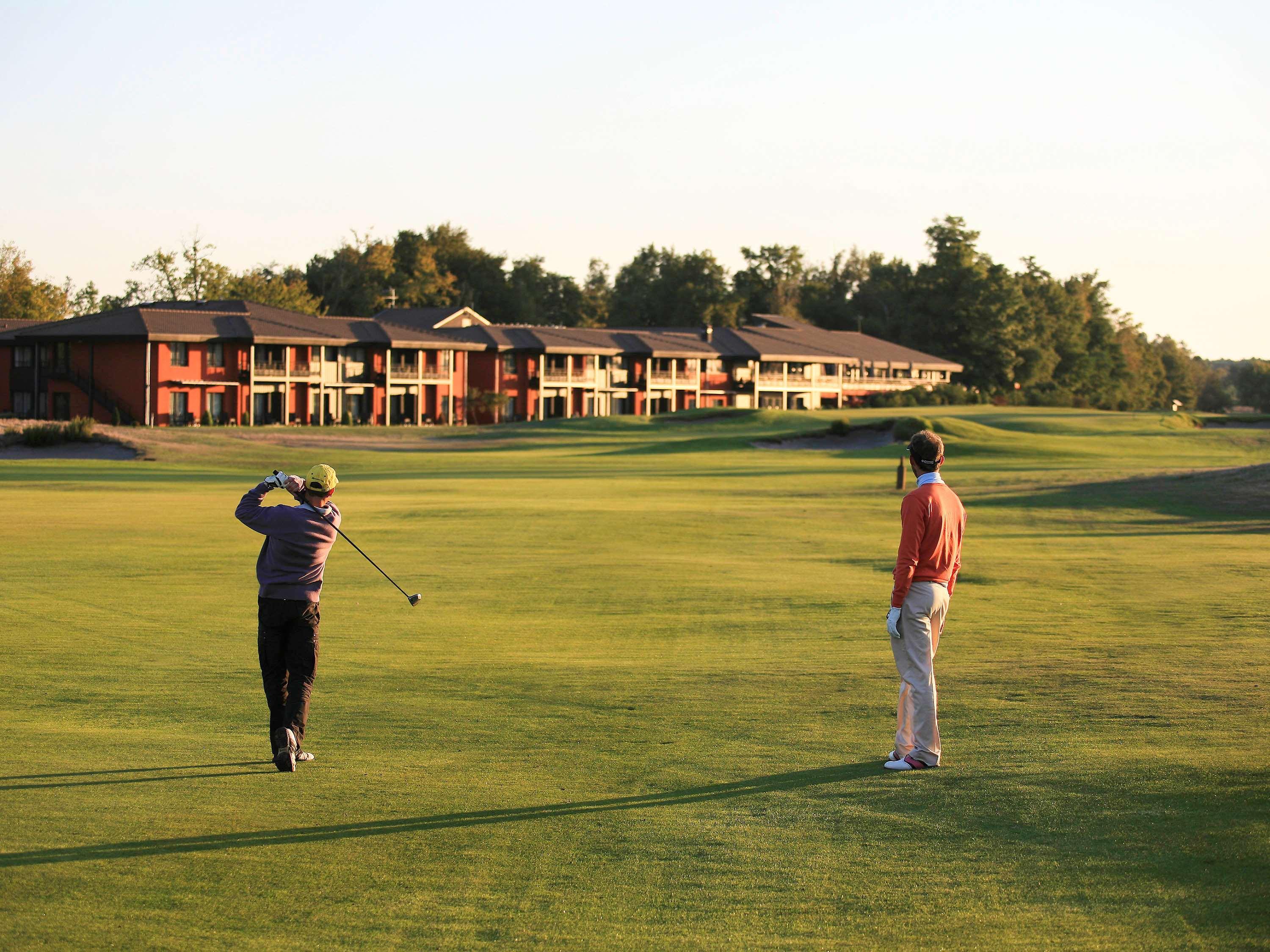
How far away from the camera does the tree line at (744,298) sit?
13075 centimetres

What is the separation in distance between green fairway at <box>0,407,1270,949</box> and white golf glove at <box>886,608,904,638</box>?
935 millimetres

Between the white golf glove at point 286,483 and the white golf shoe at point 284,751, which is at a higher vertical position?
the white golf glove at point 286,483

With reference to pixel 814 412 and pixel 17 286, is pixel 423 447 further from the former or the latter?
pixel 17 286

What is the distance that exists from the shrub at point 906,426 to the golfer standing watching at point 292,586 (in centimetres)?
5684

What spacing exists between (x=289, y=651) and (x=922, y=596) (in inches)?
170

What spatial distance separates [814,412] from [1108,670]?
78.9 m

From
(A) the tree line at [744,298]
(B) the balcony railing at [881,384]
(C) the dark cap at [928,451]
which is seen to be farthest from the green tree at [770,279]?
(C) the dark cap at [928,451]

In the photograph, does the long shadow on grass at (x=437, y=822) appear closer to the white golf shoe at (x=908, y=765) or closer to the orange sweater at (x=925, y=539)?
the white golf shoe at (x=908, y=765)

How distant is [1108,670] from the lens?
1355 centimetres

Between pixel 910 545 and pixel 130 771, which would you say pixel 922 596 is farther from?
pixel 130 771

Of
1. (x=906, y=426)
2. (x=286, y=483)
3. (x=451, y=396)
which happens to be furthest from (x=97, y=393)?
(x=286, y=483)

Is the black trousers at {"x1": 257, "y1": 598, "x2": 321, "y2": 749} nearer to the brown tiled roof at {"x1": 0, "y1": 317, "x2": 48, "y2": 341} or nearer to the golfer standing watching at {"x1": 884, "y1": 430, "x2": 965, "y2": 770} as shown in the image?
the golfer standing watching at {"x1": 884, "y1": 430, "x2": 965, "y2": 770}

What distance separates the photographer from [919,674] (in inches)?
381

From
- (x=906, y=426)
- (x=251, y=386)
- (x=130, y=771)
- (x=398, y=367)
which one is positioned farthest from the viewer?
(x=398, y=367)
